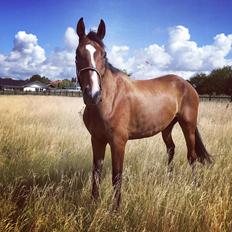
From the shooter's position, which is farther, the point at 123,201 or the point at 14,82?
the point at 14,82

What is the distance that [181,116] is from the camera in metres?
5.27

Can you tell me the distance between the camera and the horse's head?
3314 millimetres

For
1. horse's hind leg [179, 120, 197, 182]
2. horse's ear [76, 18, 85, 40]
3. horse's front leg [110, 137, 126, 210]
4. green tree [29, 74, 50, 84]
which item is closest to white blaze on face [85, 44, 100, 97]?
horse's ear [76, 18, 85, 40]

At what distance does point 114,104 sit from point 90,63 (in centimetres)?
67

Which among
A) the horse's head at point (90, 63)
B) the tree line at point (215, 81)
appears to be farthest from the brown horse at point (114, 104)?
the tree line at point (215, 81)

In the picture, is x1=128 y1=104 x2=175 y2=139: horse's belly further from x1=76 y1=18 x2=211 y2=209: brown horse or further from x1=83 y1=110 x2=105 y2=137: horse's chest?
x1=83 y1=110 x2=105 y2=137: horse's chest

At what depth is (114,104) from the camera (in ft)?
12.6

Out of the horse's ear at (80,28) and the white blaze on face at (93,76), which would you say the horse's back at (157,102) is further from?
the horse's ear at (80,28)

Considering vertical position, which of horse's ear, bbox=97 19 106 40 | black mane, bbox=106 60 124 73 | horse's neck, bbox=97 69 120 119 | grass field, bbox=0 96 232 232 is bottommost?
grass field, bbox=0 96 232 232

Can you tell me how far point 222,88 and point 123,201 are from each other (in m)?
52.2

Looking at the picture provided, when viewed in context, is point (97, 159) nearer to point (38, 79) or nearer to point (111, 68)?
point (111, 68)

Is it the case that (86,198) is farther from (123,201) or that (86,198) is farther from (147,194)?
(147,194)

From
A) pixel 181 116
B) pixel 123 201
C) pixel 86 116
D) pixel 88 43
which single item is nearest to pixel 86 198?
pixel 123 201

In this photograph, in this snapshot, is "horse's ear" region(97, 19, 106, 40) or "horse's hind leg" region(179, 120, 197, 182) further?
"horse's hind leg" region(179, 120, 197, 182)
